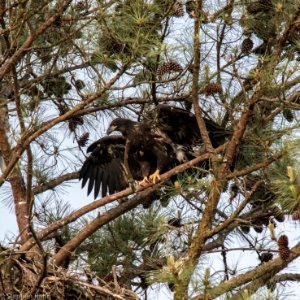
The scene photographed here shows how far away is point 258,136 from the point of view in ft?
16.5

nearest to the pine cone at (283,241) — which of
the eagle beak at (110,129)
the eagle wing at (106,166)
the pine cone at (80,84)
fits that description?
the pine cone at (80,84)

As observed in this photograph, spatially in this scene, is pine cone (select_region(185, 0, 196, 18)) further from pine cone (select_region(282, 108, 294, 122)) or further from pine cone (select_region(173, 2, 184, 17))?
pine cone (select_region(282, 108, 294, 122))

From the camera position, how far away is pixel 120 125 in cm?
682

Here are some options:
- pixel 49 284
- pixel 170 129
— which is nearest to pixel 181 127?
pixel 170 129

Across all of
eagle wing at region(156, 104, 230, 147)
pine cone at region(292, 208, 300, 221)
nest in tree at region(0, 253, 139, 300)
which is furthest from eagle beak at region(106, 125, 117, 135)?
pine cone at region(292, 208, 300, 221)

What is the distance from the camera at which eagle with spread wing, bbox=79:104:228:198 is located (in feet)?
21.8

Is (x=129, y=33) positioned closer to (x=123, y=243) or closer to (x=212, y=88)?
(x=212, y=88)

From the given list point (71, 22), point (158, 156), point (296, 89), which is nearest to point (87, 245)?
point (158, 156)

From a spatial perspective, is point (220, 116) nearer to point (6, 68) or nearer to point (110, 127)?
point (110, 127)

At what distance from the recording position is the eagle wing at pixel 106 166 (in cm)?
706

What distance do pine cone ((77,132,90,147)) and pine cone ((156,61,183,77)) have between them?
133 centimetres

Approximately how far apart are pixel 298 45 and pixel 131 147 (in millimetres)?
2387

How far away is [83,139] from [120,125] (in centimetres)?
28

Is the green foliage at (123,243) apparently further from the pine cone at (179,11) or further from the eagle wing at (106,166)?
the pine cone at (179,11)
